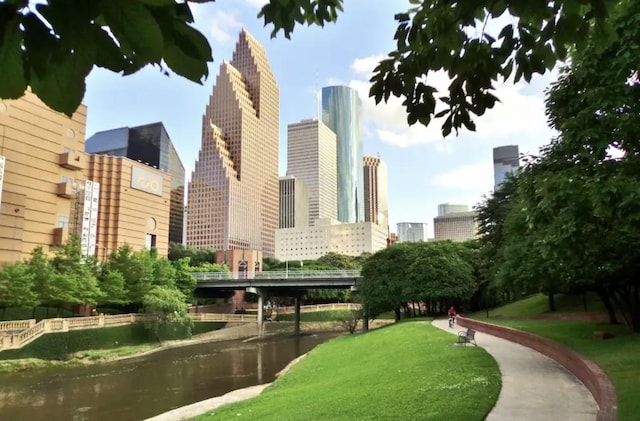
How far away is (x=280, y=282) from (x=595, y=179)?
193 ft

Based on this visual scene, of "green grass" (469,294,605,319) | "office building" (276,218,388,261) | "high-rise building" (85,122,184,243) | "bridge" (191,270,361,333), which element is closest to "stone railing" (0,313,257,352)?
"bridge" (191,270,361,333)

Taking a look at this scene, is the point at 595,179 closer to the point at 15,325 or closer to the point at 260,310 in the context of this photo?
the point at 15,325

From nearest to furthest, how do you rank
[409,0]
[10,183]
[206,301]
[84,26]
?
1. [84,26]
2. [409,0]
3. [10,183]
4. [206,301]

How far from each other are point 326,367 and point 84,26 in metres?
26.0

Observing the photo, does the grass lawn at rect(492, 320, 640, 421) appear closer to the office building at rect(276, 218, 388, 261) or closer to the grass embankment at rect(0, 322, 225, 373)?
the grass embankment at rect(0, 322, 225, 373)

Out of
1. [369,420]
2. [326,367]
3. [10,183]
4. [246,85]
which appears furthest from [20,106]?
[246,85]

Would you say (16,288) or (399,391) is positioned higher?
(16,288)

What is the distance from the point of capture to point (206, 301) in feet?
278

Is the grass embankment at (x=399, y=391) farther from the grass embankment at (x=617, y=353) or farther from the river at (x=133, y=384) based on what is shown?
the river at (x=133, y=384)

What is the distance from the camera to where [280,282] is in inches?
2662

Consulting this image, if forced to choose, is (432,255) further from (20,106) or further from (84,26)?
(84,26)

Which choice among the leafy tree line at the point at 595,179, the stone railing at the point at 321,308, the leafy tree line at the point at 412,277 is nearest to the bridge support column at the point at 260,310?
the stone railing at the point at 321,308

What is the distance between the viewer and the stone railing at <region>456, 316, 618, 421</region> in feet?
30.7

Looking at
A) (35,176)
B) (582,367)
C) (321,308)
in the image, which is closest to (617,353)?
(582,367)
